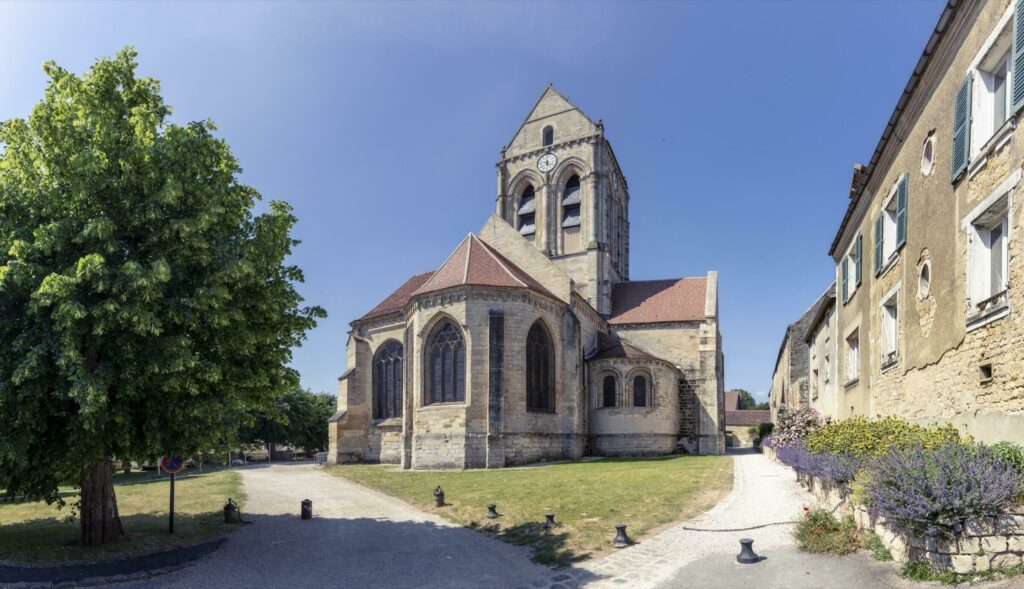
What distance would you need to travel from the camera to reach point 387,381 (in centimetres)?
3098

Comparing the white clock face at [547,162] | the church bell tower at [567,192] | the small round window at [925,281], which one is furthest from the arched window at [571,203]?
the small round window at [925,281]

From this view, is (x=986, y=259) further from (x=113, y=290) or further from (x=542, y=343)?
(x=542, y=343)

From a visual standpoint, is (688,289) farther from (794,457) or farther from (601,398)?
(794,457)

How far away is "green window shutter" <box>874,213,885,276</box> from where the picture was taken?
515 inches

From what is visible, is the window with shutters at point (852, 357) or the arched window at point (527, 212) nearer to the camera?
the window with shutters at point (852, 357)

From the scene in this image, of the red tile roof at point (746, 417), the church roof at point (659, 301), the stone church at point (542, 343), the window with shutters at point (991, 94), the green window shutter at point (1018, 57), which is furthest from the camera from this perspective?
the red tile roof at point (746, 417)

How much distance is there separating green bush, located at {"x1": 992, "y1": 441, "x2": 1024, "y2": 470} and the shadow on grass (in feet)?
17.6

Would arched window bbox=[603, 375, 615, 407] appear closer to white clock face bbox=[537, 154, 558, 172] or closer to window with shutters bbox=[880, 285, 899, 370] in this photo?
white clock face bbox=[537, 154, 558, 172]

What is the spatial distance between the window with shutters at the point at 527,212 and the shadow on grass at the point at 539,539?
96.7 feet

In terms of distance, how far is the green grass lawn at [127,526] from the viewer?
957 centimetres

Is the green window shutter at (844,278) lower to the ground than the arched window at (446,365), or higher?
higher

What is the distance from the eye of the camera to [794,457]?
42.4ft

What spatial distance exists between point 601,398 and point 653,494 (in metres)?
17.2

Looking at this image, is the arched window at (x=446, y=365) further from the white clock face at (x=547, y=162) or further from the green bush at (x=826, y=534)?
the white clock face at (x=547, y=162)
